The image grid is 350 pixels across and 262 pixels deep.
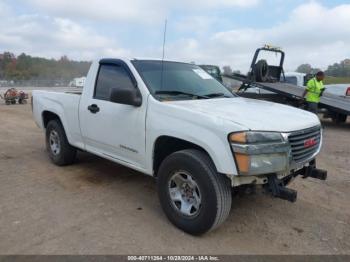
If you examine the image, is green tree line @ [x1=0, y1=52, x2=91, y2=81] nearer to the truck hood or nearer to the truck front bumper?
the truck hood

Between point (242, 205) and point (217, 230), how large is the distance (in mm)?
827

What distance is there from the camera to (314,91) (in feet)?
38.2

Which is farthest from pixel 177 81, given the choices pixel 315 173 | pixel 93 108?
pixel 315 173

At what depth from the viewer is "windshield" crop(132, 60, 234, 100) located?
4.52 meters

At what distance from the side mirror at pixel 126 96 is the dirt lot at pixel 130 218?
1.30 m

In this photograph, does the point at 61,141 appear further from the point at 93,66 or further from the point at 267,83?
the point at 267,83

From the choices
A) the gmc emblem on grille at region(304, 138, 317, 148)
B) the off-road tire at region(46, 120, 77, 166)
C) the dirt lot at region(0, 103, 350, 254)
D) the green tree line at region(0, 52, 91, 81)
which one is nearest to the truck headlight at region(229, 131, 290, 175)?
the gmc emblem on grille at region(304, 138, 317, 148)

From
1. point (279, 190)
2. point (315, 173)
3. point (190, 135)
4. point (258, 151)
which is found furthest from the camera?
point (315, 173)

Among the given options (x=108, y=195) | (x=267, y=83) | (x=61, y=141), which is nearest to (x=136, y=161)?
(x=108, y=195)

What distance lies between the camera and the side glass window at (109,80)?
4.84 meters

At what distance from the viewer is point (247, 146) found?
10.9 feet

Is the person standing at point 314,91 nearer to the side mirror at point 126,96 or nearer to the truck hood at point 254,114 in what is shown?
the truck hood at point 254,114

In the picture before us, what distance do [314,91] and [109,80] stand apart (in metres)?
8.42

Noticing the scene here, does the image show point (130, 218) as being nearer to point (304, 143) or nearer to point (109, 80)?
point (109, 80)
